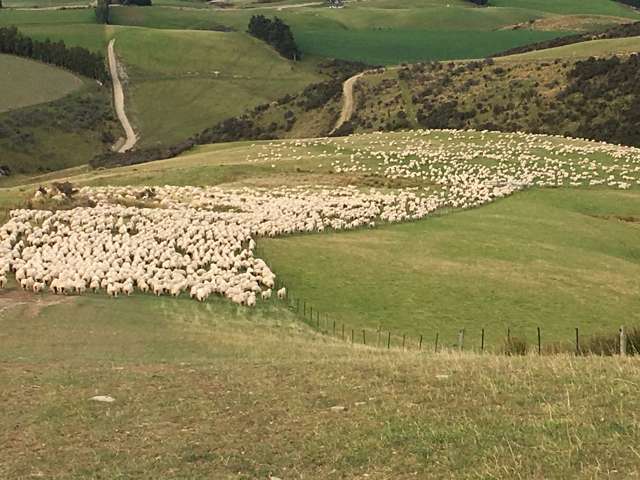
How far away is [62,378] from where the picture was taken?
1692cm

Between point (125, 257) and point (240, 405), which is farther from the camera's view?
point (125, 257)

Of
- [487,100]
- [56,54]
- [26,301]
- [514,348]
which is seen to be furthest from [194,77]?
[514,348]

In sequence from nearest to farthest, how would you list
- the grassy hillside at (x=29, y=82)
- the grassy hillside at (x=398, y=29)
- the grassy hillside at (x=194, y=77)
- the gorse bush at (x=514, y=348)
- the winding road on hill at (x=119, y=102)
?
1. the gorse bush at (x=514, y=348)
2. the winding road on hill at (x=119, y=102)
3. the grassy hillside at (x=29, y=82)
4. the grassy hillside at (x=194, y=77)
5. the grassy hillside at (x=398, y=29)

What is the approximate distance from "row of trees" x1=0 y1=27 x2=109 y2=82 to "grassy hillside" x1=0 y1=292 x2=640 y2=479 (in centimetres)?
12585

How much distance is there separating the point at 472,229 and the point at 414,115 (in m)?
57.4

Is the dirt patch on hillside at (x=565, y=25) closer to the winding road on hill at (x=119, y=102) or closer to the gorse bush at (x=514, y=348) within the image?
the winding road on hill at (x=119, y=102)

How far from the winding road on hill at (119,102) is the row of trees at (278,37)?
95.7ft

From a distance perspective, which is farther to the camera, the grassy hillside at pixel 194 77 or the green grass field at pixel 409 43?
the green grass field at pixel 409 43

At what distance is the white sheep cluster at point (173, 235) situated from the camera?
28.7m

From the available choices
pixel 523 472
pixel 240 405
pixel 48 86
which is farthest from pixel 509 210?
pixel 48 86

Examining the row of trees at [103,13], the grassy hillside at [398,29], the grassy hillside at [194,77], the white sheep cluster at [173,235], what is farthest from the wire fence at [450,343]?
the row of trees at [103,13]

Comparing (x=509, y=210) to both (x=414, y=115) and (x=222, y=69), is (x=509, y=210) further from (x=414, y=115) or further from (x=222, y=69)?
(x=222, y=69)

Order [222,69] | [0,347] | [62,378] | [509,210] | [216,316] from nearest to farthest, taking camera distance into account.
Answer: [62,378] < [0,347] < [216,316] < [509,210] < [222,69]

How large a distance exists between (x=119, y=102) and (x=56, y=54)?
64.5 ft
